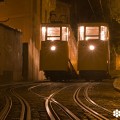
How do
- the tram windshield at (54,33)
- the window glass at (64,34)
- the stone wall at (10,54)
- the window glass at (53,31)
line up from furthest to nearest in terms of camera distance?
the stone wall at (10,54)
the window glass at (53,31)
the tram windshield at (54,33)
the window glass at (64,34)

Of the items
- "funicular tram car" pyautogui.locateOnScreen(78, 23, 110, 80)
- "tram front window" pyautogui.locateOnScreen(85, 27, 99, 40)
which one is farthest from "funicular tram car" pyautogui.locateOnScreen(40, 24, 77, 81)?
"tram front window" pyautogui.locateOnScreen(85, 27, 99, 40)

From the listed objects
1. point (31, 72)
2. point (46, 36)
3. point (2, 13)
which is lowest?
point (31, 72)

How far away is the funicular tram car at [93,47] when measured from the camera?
38.6m

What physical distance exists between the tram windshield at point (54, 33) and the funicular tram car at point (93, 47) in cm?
139

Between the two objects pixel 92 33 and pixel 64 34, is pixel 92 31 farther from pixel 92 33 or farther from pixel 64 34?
pixel 64 34

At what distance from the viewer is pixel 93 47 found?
3869cm

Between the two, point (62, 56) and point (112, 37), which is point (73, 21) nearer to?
point (112, 37)

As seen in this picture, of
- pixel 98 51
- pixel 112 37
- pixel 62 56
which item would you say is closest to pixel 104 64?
pixel 98 51

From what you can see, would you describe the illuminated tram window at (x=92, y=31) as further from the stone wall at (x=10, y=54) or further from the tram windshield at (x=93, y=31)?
the stone wall at (x=10, y=54)

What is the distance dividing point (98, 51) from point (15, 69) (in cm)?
1058

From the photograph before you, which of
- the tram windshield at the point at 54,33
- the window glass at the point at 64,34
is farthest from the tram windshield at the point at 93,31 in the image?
the tram windshield at the point at 54,33

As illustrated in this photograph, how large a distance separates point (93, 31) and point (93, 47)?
1.53m

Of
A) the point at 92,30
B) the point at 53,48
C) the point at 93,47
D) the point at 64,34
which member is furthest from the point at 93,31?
the point at 53,48

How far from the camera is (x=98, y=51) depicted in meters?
Answer: 38.8
